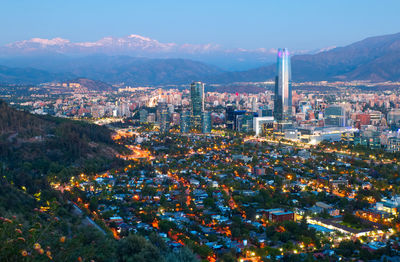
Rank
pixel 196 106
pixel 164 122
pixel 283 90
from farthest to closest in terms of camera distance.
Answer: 1. pixel 283 90
2. pixel 196 106
3. pixel 164 122

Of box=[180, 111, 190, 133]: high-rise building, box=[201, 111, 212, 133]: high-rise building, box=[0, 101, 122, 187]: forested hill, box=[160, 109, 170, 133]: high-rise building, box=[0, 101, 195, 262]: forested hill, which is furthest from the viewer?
box=[160, 109, 170, 133]: high-rise building

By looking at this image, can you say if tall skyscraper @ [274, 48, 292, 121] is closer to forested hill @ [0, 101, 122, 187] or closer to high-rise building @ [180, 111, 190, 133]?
high-rise building @ [180, 111, 190, 133]

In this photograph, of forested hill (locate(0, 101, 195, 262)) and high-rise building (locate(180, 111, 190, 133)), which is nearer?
forested hill (locate(0, 101, 195, 262))

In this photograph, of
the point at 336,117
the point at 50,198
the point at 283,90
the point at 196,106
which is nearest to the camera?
the point at 50,198

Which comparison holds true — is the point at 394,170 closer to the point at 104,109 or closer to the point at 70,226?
the point at 70,226

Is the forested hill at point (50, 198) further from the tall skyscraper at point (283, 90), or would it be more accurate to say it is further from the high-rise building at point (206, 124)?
the tall skyscraper at point (283, 90)

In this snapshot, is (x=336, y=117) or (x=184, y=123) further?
(x=336, y=117)

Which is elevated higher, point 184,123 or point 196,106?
point 196,106

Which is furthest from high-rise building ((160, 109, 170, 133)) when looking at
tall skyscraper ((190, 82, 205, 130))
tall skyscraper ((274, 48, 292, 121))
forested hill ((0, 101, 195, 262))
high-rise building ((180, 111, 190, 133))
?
tall skyscraper ((274, 48, 292, 121))

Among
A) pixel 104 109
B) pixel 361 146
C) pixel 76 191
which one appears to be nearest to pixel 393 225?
pixel 76 191

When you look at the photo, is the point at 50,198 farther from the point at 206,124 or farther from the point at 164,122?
the point at 164,122

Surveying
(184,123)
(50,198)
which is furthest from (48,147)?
(184,123)
